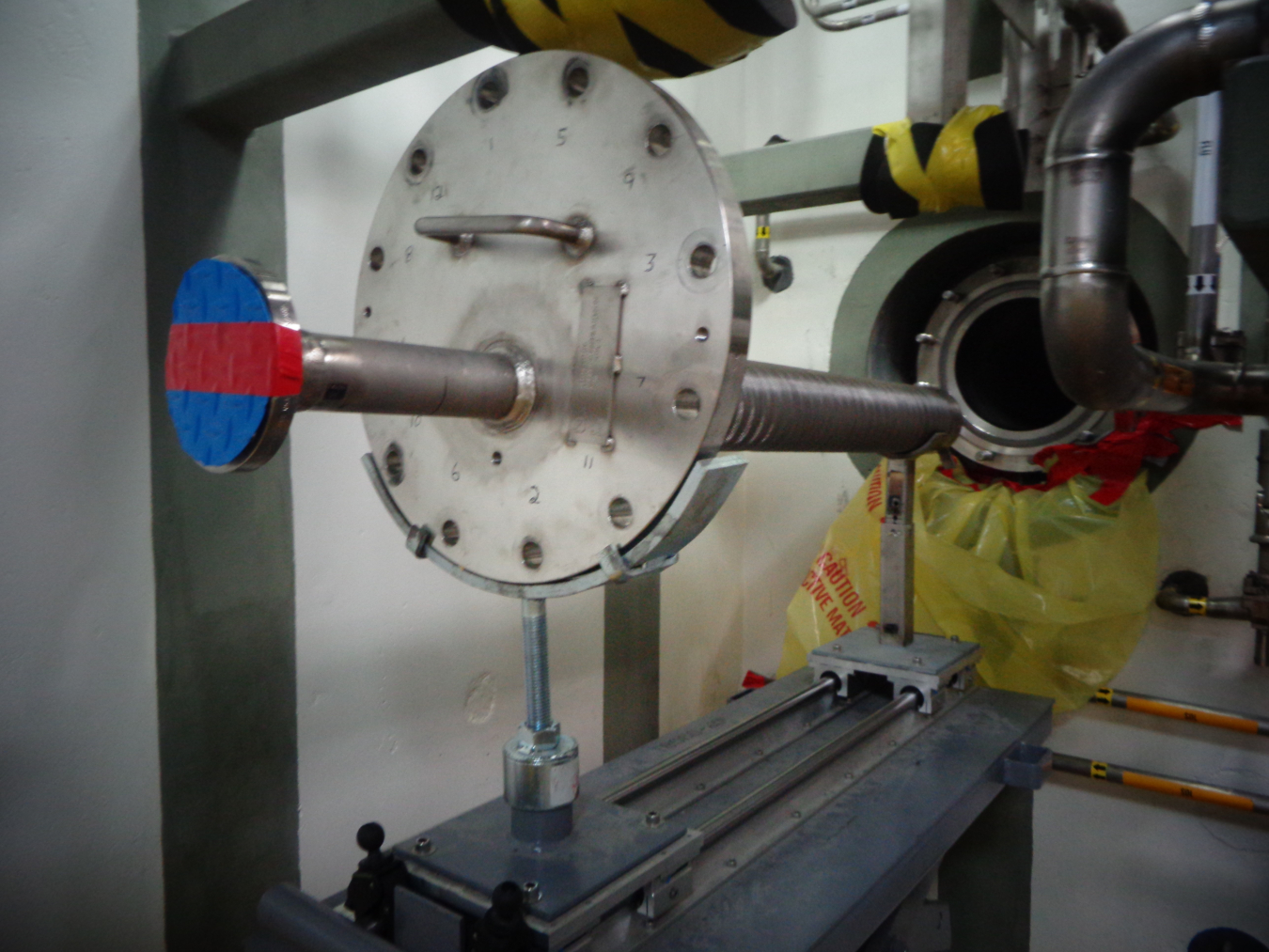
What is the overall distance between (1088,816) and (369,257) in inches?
71.9

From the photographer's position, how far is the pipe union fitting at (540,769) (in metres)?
0.63

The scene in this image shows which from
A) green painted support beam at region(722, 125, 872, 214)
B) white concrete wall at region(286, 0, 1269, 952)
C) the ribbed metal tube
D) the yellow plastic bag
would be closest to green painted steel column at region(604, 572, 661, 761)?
white concrete wall at region(286, 0, 1269, 952)

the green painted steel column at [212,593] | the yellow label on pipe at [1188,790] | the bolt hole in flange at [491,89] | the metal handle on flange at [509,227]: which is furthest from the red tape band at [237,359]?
the yellow label on pipe at [1188,790]

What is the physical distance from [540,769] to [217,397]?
364mm

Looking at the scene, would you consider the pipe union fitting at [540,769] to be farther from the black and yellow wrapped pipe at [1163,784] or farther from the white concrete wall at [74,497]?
the black and yellow wrapped pipe at [1163,784]

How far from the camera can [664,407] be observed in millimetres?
500

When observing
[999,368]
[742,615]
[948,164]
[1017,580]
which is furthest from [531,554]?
[999,368]

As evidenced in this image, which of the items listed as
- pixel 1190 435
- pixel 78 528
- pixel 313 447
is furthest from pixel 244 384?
pixel 1190 435

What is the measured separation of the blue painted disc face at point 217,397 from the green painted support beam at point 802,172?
1272 mm

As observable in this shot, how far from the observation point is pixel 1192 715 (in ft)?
5.05

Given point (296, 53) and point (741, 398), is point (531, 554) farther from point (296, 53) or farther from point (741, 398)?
point (296, 53)

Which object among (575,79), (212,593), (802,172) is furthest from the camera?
(802,172)

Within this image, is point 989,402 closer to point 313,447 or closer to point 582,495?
point 313,447

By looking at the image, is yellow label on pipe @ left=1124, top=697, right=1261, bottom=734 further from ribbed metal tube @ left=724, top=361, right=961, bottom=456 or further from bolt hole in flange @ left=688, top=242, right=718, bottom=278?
bolt hole in flange @ left=688, top=242, right=718, bottom=278
